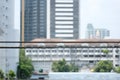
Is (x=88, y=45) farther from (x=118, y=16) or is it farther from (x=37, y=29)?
(x=118, y=16)

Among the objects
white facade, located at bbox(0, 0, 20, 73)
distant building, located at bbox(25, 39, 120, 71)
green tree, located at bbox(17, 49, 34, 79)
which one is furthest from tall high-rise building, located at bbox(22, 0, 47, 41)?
distant building, located at bbox(25, 39, 120, 71)

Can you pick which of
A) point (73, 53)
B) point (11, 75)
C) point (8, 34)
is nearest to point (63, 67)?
point (73, 53)

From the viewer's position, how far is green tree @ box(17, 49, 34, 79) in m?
2.71

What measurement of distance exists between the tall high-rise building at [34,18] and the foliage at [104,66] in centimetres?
153

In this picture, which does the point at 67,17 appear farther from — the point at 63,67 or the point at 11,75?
the point at 11,75

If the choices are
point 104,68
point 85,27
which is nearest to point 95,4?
point 85,27

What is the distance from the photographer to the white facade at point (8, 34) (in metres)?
2.64

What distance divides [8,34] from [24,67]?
91cm

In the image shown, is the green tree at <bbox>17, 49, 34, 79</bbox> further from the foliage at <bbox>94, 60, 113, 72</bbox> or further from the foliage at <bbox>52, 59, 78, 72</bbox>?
the foliage at <bbox>94, 60, 113, 72</bbox>

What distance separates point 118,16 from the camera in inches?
193

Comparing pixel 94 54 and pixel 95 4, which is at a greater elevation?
pixel 95 4

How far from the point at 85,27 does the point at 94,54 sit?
91.8 inches

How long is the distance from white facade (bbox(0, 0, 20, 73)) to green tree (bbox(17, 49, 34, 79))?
6 cm

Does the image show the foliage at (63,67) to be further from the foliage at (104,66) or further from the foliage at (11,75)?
the foliage at (11,75)
